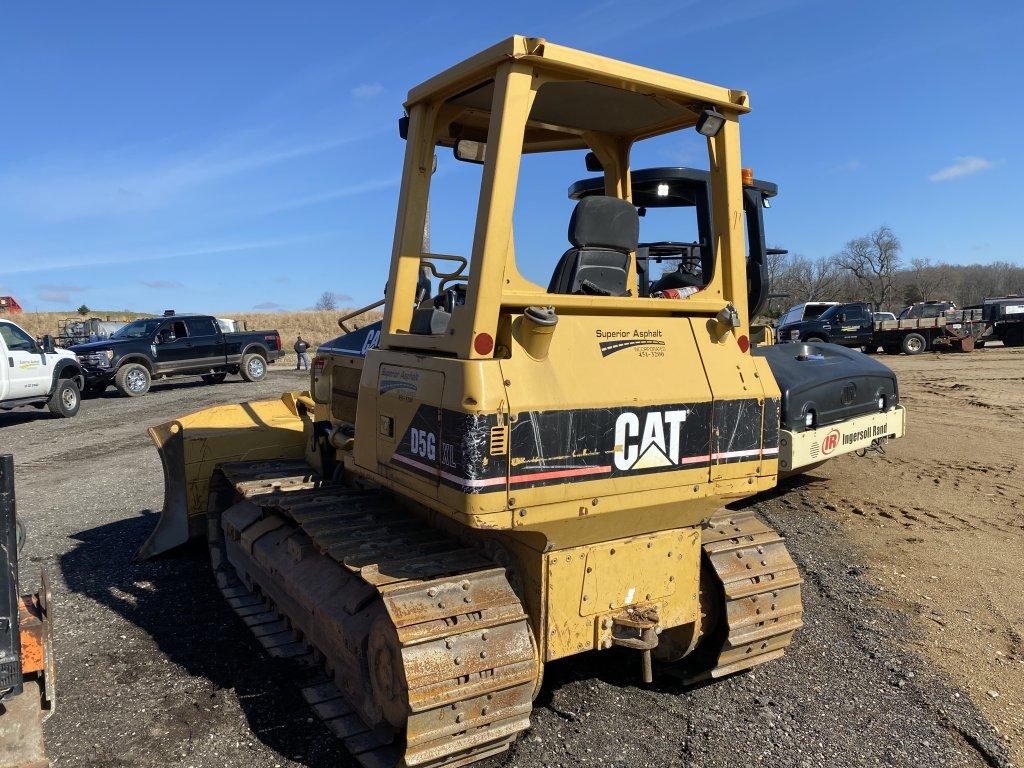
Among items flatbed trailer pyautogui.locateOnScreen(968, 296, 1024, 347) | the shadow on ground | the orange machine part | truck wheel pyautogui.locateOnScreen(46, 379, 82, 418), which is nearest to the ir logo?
the shadow on ground

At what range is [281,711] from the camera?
381 cm

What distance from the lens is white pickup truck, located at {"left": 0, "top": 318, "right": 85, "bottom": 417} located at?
45.9 feet

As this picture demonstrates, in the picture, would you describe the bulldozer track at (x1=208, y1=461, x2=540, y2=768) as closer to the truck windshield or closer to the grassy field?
the truck windshield

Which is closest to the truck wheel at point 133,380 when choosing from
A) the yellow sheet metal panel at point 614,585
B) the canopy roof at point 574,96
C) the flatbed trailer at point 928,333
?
the canopy roof at point 574,96

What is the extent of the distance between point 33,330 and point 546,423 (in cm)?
5229

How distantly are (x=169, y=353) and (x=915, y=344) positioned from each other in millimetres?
23392

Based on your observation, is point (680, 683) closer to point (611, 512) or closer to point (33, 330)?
point (611, 512)

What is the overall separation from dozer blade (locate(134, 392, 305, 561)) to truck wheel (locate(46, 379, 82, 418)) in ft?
35.2

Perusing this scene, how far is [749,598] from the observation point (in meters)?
3.76

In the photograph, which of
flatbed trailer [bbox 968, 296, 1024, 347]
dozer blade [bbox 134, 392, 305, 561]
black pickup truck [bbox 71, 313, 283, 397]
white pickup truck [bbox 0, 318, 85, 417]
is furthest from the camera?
flatbed trailer [bbox 968, 296, 1024, 347]

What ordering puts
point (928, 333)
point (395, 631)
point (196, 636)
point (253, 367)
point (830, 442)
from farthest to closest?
point (928, 333), point (253, 367), point (830, 442), point (196, 636), point (395, 631)

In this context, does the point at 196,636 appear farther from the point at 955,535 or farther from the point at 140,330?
the point at 140,330

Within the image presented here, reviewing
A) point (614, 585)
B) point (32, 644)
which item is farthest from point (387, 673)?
point (32, 644)

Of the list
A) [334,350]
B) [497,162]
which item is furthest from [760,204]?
[497,162]
